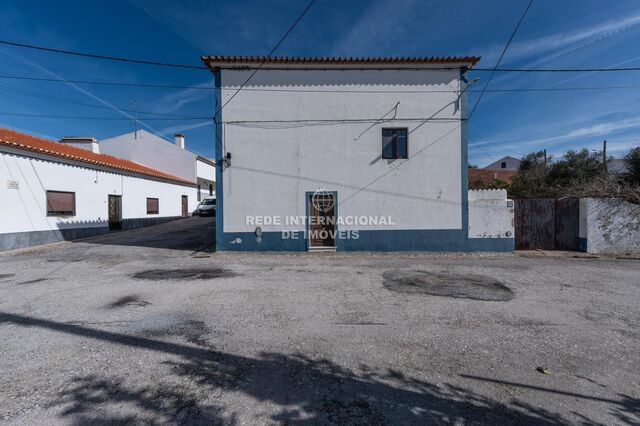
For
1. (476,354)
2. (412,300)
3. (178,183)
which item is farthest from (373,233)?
(178,183)

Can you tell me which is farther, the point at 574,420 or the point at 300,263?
the point at 300,263

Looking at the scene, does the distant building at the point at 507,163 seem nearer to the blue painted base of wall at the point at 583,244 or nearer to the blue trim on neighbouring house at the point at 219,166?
the blue painted base of wall at the point at 583,244

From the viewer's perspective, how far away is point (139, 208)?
18.5 metres

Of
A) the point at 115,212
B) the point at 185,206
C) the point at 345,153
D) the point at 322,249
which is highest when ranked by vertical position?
the point at 345,153

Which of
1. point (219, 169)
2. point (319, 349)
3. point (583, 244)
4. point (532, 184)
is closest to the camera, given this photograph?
point (319, 349)

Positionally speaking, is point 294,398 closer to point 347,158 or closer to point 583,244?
point 347,158

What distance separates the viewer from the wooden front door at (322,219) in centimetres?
1028

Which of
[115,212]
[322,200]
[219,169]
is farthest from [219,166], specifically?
[115,212]

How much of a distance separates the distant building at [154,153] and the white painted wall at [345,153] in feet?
63.5

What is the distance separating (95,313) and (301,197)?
6773 mm

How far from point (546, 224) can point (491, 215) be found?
239 centimetres

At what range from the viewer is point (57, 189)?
12.6 metres

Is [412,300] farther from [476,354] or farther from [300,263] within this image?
[300,263]

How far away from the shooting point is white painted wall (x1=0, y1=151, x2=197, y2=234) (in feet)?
35.0
